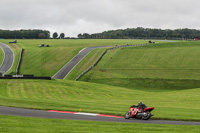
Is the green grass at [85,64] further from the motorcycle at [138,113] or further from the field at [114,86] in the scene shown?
the motorcycle at [138,113]

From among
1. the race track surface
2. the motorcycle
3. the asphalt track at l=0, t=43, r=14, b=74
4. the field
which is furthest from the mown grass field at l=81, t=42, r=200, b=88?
the motorcycle

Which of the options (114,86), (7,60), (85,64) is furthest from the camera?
(7,60)

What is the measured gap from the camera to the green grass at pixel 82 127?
1687cm

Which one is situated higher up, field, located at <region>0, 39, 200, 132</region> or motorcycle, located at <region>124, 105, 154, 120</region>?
motorcycle, located at <region>124, 105, 154, 120</region>

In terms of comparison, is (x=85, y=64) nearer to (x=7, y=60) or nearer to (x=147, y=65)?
(x=147, y=65)

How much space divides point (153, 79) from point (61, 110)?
1741 inches

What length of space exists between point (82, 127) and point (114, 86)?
43503 millimetres

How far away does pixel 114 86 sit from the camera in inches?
2409

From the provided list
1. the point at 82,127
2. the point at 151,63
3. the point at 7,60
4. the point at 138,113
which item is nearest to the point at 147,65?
the point at 151,63

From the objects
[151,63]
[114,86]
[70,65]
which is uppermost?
[151,63]

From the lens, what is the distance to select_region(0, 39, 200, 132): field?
21.7 m

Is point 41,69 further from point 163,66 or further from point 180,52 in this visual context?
point 180,52

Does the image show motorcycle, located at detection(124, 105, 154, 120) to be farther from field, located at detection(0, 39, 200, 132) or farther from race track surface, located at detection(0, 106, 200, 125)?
field, located at detection(0, 39, 200, 132)

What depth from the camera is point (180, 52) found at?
9100 centimetres
